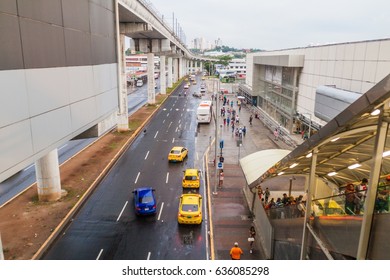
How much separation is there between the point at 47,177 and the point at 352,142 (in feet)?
60.9

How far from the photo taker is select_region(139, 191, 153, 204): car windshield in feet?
69.2

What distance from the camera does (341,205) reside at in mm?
9750

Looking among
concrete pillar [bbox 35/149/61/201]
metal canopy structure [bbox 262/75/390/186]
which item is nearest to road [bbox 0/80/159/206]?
concrete pillar [bbox 35/149/61/201]

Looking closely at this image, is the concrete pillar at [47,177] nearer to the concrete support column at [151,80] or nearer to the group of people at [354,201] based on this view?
the group of people at [354,201]

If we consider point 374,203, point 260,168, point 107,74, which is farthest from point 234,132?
point 374,203

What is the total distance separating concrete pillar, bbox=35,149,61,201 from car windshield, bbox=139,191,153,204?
18.6ft

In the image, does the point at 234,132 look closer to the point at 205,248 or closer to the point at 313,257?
the point at 205,248

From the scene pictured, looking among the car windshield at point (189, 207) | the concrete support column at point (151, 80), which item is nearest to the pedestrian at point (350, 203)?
the car windshield at point (189, 207)

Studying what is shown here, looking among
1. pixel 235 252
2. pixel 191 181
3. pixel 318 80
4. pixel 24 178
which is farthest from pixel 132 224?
pixel 318 80

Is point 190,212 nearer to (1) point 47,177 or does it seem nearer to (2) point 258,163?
(2) point 258,163

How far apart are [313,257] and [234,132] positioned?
34.6 metres

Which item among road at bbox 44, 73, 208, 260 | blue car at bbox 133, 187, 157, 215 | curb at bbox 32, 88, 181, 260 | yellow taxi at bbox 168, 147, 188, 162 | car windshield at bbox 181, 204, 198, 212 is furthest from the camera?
yellow taxi at bbox 168, 147, 188, 162

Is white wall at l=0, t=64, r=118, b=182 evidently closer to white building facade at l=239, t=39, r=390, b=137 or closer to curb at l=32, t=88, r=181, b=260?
curb at l=32, t=88, r=181, b=260

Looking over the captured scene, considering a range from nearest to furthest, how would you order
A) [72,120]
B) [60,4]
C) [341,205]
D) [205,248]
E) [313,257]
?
[341,205]
[313,257]
[60,4]
[72,120]
[205,248]
